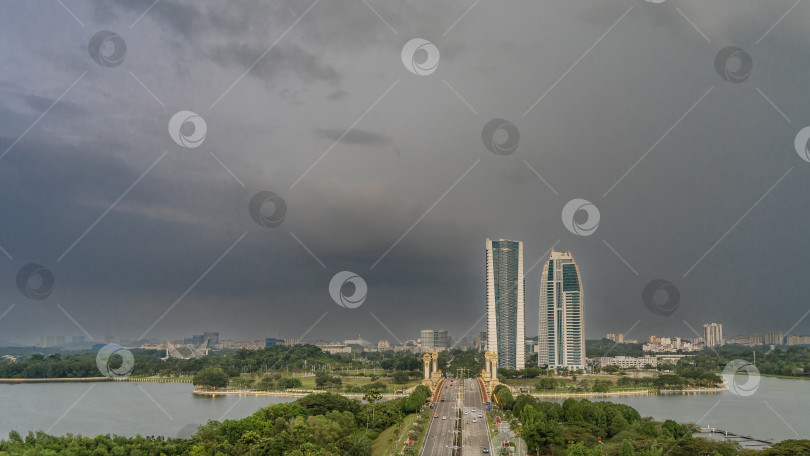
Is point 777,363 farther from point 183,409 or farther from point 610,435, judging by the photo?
point 183,409

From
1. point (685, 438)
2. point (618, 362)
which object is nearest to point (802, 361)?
point (618, 362)

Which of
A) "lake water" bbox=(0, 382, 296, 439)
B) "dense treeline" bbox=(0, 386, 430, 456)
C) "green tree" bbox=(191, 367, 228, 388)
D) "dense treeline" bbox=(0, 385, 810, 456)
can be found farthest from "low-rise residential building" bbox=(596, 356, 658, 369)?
"dense treeline" bbox=(0, 386, 430, 456)

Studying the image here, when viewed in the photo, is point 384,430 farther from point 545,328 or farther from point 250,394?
point 545,328

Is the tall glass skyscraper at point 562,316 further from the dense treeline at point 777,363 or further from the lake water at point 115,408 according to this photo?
the lake water at point 115,408

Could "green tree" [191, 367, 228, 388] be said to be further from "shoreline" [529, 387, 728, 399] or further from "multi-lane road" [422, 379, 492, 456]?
"shoreline" [529, 387, 728, 399]

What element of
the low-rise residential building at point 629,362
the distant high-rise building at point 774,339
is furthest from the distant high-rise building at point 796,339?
the low-rise residential building at point 629,362

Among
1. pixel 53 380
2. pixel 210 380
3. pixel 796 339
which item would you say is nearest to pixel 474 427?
pixel 210 380
